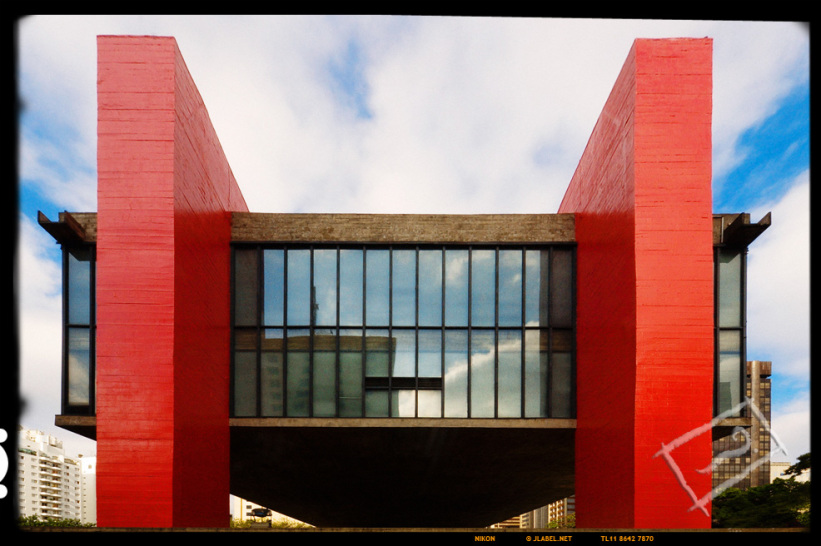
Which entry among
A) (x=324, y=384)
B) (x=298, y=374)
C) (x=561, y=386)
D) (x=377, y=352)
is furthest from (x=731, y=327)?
(x=298, y=374)

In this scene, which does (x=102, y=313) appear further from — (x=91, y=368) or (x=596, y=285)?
(x=596, y=285)

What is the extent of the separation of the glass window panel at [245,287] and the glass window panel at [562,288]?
752cm

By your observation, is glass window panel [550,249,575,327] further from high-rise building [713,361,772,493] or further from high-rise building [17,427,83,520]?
high-rise building [17,427,83,520]

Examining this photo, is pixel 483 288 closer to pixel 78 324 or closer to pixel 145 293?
pixel 145 293

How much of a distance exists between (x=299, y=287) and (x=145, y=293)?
14.9 feet

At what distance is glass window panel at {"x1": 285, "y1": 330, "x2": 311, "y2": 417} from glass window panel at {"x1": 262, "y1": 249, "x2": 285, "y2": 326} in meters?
0.58

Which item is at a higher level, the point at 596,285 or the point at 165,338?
the point at 596,285

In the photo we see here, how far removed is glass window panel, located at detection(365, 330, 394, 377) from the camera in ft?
44.4

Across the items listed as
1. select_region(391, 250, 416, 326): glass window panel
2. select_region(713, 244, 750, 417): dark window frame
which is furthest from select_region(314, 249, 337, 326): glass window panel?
select_region(713, 244, 750, 417): dark window frame

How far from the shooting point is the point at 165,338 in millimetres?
9688

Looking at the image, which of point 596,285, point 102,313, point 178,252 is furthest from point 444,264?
point 102,313

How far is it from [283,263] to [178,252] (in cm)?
401

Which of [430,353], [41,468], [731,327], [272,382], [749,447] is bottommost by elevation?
[41,468]

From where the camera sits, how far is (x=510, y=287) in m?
13.8
